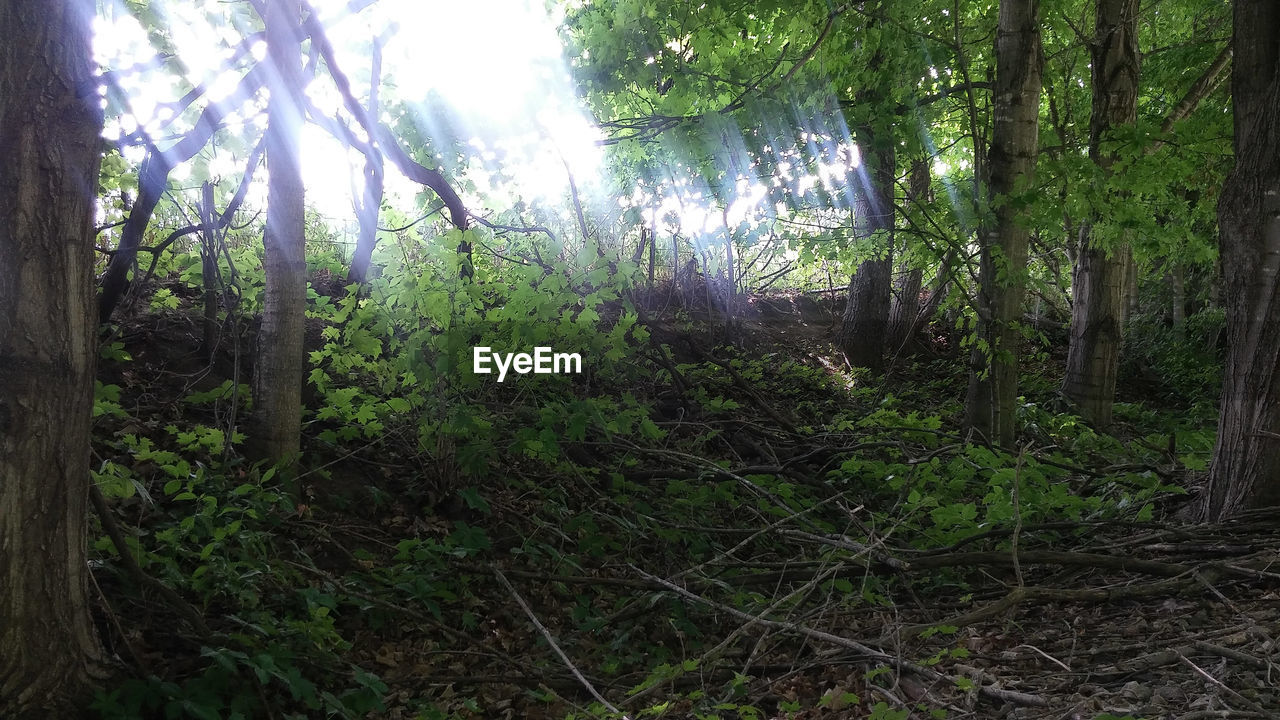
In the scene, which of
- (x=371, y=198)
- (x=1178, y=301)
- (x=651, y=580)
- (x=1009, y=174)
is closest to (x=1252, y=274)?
(x=1009, y=174)

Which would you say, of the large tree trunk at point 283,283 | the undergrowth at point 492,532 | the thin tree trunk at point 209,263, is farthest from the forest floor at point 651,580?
the large tree trunk at point 283,283

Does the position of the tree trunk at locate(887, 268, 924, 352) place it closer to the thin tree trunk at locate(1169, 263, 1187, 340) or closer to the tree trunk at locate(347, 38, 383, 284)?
the thin tree trunk at locate(1169, 263, 1187, 340)

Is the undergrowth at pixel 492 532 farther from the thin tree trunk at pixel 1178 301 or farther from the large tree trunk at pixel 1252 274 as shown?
the thin tree trunk at pixel 1178 301

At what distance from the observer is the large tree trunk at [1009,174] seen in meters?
5.38

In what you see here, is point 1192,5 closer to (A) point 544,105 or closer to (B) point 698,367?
(B) point 698,367

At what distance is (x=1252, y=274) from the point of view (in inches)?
140

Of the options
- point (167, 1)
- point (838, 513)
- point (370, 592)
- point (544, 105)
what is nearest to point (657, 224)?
point (544, 105)

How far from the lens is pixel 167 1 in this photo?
17.3 ft

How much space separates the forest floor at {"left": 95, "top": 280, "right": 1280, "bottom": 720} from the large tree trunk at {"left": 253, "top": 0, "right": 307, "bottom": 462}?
0.37 m

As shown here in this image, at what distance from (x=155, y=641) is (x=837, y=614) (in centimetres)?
299

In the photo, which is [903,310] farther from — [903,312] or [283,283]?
[283,283]

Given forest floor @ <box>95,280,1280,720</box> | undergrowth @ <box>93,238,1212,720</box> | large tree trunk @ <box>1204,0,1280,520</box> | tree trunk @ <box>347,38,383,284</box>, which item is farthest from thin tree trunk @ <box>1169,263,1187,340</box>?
tree trunk @ <box>347,38,383,284</box>

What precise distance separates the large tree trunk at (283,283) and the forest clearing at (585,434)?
23 mm

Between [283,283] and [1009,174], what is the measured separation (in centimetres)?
505
